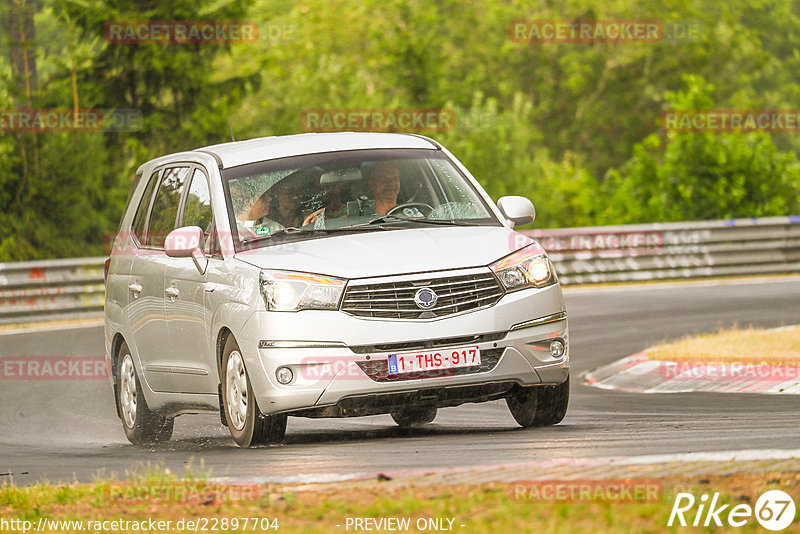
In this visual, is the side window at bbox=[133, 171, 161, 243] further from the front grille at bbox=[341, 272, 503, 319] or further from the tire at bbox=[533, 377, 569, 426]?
the tire at bbox=[533, 377, 569, 426]

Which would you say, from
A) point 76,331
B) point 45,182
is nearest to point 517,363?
point 76,331

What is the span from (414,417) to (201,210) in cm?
227

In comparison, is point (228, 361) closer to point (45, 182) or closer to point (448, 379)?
point (448, 379)

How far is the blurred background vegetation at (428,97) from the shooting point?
25719mm

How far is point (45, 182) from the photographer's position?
Answer: 83.4 feet

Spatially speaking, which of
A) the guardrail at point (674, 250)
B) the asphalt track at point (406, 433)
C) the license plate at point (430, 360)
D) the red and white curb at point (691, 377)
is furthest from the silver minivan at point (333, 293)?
the guardrail at point (674, 250)

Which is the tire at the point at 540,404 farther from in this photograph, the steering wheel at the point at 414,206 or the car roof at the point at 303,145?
the car roof at the point at 303,145

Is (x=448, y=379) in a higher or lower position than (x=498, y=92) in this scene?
higher

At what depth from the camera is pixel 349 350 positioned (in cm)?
827

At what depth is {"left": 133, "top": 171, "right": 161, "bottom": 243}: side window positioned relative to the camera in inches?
425

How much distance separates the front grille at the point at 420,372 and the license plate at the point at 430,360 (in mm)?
24

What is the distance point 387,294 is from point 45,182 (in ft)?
59.7

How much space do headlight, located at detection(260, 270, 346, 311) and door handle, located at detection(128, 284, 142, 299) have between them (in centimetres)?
217

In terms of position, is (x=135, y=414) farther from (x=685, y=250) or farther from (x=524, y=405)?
(x=685, y=250)
